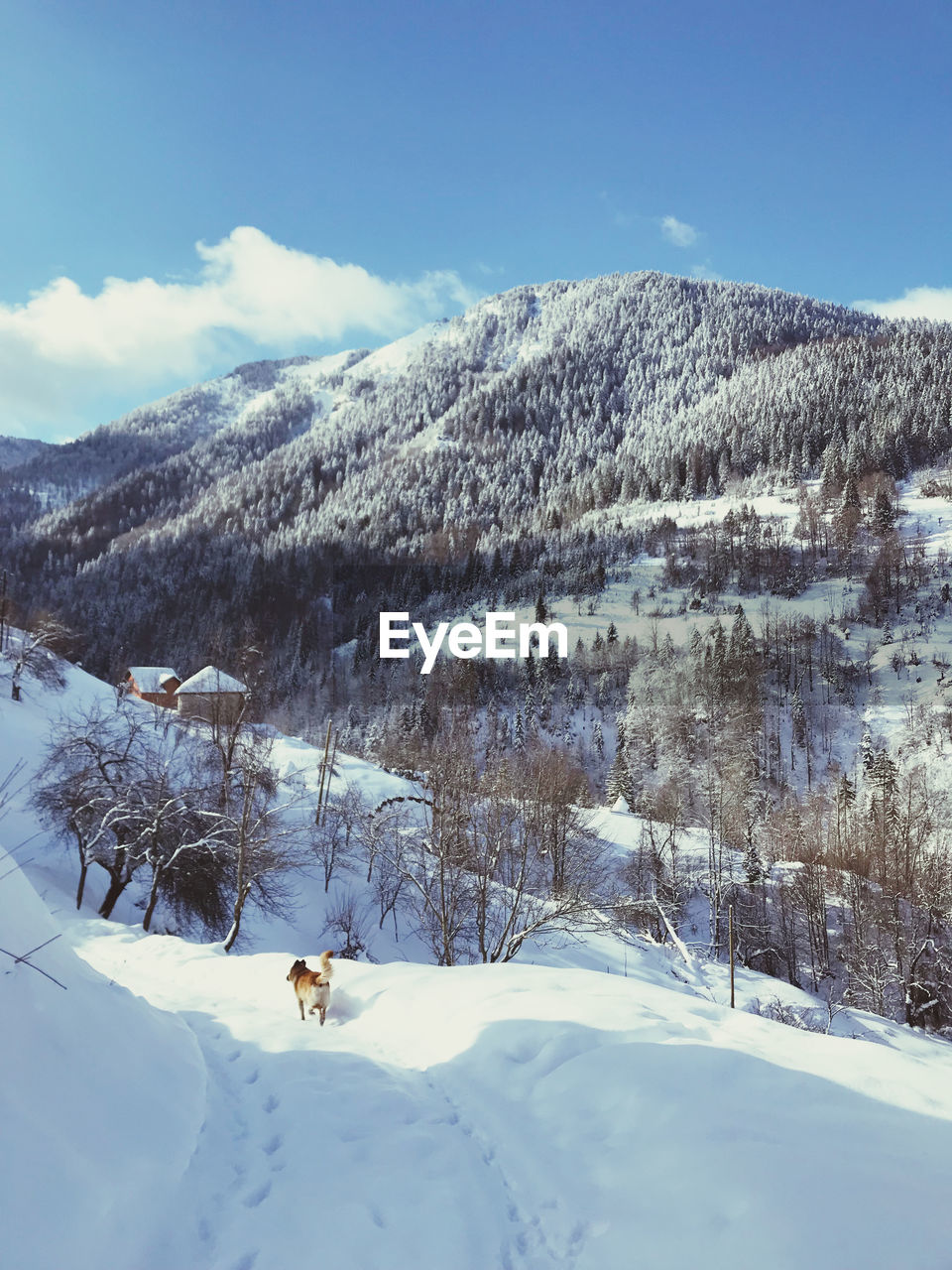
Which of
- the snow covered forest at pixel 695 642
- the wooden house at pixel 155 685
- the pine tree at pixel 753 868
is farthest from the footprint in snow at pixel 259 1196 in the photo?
the wooden house at pixel 155 685

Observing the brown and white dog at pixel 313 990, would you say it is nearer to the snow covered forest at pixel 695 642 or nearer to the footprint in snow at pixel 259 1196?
the footprint in snow at pixel 259 1196

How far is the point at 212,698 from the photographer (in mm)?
37031

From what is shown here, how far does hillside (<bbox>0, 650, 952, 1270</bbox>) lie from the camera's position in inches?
143

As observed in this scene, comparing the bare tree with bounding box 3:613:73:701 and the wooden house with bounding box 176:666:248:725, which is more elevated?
the bare tree with bounding box 3:613:73:701

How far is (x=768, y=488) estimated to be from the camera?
15475 centimetres

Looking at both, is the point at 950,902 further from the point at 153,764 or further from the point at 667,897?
the point at 153,764

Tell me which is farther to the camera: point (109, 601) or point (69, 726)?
point (109, 601)

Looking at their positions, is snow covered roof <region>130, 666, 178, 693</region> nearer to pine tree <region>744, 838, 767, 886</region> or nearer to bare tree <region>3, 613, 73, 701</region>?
bare tree <region>3, 613, 73, 701</region>

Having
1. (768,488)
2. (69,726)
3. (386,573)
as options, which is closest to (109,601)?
(386,573)

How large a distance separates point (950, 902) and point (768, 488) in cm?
13421

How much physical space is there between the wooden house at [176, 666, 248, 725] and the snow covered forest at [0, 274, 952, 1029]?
3316 millimetres
